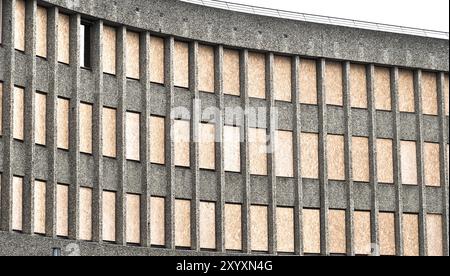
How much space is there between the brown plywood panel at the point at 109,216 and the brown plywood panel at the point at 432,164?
17582 mm

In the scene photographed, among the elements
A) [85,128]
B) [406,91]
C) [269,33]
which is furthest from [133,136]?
[406,91]

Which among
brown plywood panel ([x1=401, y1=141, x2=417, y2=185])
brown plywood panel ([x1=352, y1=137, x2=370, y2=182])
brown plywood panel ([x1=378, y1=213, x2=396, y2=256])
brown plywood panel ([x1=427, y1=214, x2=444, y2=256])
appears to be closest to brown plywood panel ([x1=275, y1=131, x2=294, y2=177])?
brown plywood panel ([x1=352, y1=137, x2=370, y2=182])

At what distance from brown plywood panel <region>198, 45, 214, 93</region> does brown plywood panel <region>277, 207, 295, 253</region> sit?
666 cm

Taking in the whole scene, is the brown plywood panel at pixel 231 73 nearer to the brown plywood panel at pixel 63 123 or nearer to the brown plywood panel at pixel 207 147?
the brown plywood panel at pixel 207 147

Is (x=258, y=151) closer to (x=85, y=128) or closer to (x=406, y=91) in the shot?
(x=406, y=91)

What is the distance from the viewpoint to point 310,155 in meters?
60.8

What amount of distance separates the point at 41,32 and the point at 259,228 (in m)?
14.3

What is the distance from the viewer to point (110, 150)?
53.9 m

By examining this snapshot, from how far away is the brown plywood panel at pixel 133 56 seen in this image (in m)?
55.4

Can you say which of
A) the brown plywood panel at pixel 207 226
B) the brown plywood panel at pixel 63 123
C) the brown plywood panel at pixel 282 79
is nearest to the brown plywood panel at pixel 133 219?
the brown plywood panel at pixel 207 226

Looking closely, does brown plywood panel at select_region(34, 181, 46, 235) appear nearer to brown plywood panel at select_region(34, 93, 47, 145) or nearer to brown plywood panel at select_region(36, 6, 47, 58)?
brown plywood panel at select_region(34, 93, 47, 145)

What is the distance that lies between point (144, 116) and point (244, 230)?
718 cm

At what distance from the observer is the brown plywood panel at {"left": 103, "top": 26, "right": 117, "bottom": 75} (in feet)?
179
